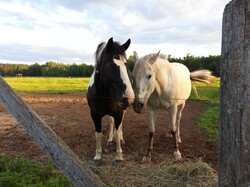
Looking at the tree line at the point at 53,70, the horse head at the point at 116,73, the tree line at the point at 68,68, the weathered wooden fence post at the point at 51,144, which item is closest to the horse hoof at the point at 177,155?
the horse head at the point at 116,73

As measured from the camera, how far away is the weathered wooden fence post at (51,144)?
197 cm

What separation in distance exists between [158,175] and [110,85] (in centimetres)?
161

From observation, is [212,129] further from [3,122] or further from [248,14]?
[248,14]

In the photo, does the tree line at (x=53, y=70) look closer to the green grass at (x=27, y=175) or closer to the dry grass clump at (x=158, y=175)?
the dry grass clump at (x=158, y=175)

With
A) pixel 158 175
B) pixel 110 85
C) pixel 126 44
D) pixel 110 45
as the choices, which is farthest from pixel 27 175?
pixel 126 44

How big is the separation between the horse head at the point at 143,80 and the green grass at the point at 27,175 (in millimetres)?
1712

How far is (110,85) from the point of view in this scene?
4.70 m

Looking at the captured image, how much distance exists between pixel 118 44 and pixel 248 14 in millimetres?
3432

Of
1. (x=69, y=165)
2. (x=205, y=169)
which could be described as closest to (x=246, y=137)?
(x=69, y=165)

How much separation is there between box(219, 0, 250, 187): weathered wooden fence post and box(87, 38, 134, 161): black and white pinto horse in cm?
281

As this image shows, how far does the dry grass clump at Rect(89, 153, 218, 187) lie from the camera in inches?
165

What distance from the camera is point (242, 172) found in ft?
4.77

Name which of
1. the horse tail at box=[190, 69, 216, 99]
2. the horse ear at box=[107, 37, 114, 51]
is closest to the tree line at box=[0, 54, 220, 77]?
the horse tail at box=[190, 69, 216, 99]

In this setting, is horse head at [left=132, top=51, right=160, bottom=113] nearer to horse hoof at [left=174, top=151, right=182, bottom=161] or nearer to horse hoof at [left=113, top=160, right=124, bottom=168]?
horse hoof at [left=113, top=160, right=124, bottom=168]
